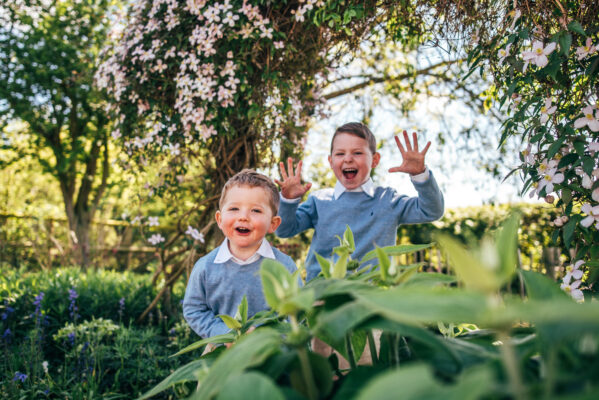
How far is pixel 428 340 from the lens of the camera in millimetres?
511

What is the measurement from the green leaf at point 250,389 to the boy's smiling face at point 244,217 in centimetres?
147

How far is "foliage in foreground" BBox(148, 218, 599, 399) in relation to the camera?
38 cm

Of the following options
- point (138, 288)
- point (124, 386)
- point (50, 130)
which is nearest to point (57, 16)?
point (50, 130)

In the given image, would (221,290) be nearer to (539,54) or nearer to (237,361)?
(237,361)

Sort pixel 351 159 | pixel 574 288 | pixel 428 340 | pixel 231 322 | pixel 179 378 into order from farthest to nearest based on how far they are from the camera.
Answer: pixel 351 159, pixel 574 288, pixel 231 322, pixel 179 378, pixel 428 340

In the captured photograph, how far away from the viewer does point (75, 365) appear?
128 inches

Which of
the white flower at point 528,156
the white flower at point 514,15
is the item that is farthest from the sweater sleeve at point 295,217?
the white flower at point 514,15

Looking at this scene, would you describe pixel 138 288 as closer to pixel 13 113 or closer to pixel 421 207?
pixel 421 207

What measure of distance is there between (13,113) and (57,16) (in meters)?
2.46

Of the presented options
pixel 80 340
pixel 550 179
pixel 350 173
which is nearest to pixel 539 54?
pixel 550 179

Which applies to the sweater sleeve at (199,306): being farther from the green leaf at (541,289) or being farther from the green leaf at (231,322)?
the green leaf at (541,289)

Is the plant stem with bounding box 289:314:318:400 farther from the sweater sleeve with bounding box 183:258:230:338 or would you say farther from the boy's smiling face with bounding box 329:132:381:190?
the boy's smiling face with bounding box 329:132:381:190

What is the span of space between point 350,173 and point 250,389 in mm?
2124

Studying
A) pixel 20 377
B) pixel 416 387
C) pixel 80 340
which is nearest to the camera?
pixel 416 387
